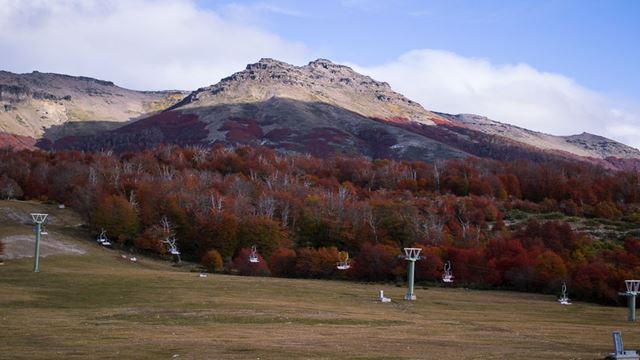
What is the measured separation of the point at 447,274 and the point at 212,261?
3376cm

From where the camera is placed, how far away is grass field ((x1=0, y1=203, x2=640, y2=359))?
104ft

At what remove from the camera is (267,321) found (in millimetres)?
45438

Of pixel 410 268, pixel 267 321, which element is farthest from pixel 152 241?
pixel 267 321

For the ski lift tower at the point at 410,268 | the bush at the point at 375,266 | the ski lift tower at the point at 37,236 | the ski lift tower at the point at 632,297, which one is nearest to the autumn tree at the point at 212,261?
the bush at the point at 375,266

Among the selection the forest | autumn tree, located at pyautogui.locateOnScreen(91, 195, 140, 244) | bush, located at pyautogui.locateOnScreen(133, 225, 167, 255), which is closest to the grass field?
the forest

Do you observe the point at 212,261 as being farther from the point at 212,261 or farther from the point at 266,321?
the point at 266,321

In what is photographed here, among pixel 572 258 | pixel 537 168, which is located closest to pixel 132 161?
pixel 537 168

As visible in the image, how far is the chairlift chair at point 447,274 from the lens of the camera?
285 ft

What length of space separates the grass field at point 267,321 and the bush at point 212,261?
882 inches

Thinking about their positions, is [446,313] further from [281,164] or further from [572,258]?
[281,164]

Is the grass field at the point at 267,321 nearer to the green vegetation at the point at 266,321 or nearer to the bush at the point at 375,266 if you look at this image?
the green vegetation at the point at 266,321

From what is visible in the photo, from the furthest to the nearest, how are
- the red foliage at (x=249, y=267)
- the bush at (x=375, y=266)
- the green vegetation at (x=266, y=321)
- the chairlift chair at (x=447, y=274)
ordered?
the red foliage at (x=249, y=267) → the bush at (x=375, y=266) → the chairlift chair at (x=447, y=274) → the green vegetation at (x=266, y=321)

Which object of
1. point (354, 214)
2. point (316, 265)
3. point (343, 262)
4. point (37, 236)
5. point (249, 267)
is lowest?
point (249, 267)

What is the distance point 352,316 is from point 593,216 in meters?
113
